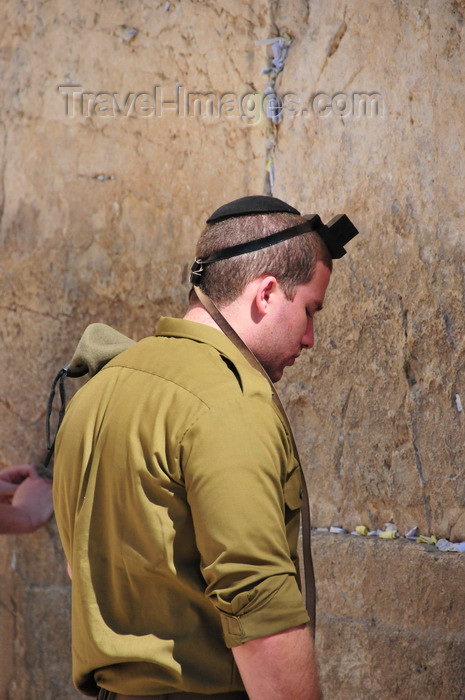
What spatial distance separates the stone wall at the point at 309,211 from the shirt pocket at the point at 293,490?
874 millimetres

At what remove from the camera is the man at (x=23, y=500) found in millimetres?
2607

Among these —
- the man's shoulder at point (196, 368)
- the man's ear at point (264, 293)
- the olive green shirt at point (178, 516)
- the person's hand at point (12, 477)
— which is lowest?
the person's hand at point (12, 477)

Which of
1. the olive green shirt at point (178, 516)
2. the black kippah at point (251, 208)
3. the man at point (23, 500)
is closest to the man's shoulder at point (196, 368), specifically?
the olive green shirt at point (178, 516)

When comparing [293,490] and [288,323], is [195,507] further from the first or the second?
[288,323]

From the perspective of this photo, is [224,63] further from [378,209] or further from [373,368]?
[373,368]

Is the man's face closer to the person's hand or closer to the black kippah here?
the black kippah

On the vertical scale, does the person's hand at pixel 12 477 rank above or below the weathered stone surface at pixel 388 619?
above

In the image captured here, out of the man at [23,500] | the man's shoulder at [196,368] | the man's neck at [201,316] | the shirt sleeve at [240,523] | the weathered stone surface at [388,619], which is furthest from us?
the man at [23,500]

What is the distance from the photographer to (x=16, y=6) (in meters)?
2.81

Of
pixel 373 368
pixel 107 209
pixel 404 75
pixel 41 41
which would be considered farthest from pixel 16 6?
pixel 373 368

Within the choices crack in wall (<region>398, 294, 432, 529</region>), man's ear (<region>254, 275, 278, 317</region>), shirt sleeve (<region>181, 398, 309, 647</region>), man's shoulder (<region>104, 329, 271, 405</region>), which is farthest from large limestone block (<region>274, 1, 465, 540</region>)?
shirt sleeve (<region>181, 398, 309, 647</region>)

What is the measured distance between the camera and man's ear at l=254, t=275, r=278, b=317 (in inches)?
60.9

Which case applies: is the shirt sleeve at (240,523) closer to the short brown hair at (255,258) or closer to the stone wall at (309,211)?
the short brown hair at (255,258)

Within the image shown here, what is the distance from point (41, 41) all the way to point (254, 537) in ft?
7.19
